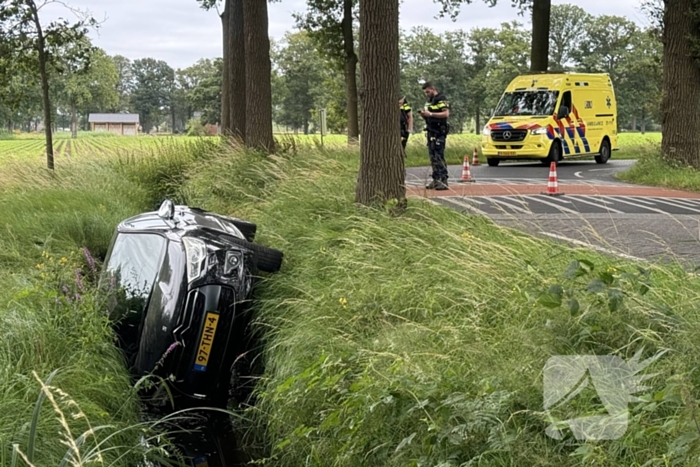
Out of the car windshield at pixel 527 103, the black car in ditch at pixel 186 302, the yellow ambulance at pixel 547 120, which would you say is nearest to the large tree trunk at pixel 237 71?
the yellow ambulance at pixel 547 120

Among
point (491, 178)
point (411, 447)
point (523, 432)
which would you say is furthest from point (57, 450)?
point (491, 178)

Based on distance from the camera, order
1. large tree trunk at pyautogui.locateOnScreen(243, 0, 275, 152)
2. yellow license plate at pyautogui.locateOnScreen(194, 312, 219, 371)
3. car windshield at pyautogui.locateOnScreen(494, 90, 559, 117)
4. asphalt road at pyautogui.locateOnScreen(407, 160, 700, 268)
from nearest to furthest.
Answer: yellow license plate at pyautogui.locateOnScreen(194, 312, 219, 371)
asphalt road at pyautogui.locateOnScreen(407, 160, 700, 268)
large tree trunk at pyautogui.locateOnScreen(243, 0, 275, 152)
car windshield at pyautogui.locateOnScreen(494, 90, 559, 117)

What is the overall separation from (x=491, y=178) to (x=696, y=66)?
502 cm

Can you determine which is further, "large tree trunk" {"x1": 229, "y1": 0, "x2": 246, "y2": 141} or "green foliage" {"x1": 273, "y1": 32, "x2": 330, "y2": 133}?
"green foliage" {"x1": 273, "y1": 32, "x2": 330, "y2": 133}

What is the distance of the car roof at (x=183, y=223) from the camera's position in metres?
6.54

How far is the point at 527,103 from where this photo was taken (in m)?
21.5

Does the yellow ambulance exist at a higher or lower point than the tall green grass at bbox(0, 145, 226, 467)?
higher

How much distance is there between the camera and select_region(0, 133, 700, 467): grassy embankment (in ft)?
11.4

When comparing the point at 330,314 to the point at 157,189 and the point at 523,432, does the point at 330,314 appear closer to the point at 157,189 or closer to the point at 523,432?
the point at 523,432

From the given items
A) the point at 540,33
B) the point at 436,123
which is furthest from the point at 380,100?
the point at 540,33

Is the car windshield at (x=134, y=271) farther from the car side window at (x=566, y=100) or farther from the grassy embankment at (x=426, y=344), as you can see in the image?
the car side window at (x=566, y=100)

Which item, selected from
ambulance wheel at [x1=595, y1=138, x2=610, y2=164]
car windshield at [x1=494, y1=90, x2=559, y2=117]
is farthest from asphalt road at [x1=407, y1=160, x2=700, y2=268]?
ambulance wheel at [x1=595, y1=138, x2=610, y2=164]

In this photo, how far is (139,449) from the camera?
4324mm

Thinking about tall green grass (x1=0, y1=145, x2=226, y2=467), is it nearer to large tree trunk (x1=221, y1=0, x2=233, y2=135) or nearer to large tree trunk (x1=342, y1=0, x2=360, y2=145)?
large tree trunk (x1=221, y1=0, x2=233, y2=135)
